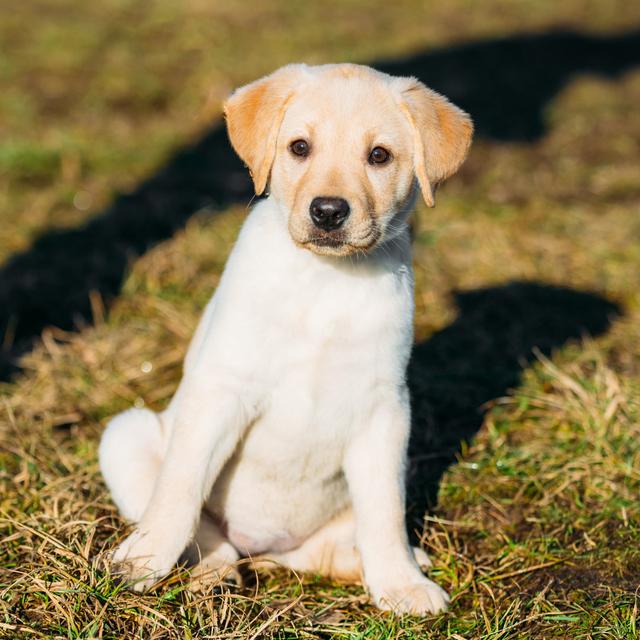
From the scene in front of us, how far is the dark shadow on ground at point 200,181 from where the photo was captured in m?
6.60

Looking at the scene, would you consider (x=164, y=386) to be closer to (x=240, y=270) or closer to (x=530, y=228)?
(x=240, y=270)

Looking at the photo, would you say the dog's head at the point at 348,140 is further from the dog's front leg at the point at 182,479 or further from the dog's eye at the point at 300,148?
the dog's front leg at the point at 182,479

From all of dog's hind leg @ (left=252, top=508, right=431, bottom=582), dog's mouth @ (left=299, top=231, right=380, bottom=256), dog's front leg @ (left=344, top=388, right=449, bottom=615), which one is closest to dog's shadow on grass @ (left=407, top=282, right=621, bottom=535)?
dog's hind leg @ (left=252, top=508, right=431, bottom=582)

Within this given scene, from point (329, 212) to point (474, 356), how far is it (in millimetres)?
2684

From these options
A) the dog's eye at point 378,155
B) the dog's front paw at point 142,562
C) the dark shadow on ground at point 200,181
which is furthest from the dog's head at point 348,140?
the dark shadow on ground at point 200,181

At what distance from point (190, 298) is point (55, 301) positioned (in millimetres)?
922

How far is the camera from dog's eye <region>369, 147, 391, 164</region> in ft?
12.4

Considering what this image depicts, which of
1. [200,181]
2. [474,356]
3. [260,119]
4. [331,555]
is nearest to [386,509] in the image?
[331,555]

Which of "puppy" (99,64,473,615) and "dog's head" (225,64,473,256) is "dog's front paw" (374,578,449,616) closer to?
"puppy" (99,64,473,615)

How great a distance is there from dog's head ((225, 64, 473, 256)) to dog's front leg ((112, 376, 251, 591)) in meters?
0.69

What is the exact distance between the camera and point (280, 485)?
13.1 feet

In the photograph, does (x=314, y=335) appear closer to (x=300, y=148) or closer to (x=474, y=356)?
(x=300, y=148)

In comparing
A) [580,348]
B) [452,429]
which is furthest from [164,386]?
[580,348]

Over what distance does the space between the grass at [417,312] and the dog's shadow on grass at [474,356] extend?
18 mm
